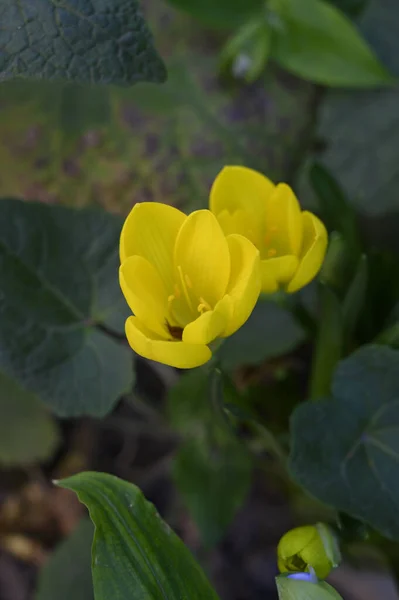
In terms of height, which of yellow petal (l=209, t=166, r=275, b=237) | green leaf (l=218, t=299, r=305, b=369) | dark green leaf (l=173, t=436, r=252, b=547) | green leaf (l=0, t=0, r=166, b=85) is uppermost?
green leaf (l=0, t=0, r=166, b=85)

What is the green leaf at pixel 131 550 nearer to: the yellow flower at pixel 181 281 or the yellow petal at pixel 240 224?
the yellow flower at pixel 181 281

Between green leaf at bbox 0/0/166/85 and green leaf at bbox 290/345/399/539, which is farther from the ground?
green leaf at bbox 0/0/166/85

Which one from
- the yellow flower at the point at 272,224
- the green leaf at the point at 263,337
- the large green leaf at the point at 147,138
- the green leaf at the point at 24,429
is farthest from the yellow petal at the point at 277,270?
the green leaf at the point at 24,429

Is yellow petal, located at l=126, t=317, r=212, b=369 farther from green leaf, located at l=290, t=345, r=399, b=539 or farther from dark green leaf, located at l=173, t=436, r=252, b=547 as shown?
dark green leaf, located at l=173, t=436, r=252, b=547

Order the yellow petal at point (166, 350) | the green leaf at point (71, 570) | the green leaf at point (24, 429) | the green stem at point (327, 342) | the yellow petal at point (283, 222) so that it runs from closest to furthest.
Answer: the yellow petal at point (166, 350) → the yellow petal at point (283, 222) → the green stem at point (327, 342) → the green leaf at point (71, 570) → the green leaf at point (24, 429)

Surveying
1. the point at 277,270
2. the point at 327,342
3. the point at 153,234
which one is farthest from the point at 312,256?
the point at 327,342

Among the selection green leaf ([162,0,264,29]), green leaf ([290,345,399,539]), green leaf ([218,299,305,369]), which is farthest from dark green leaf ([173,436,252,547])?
green leaf ([162,0,264,29])
